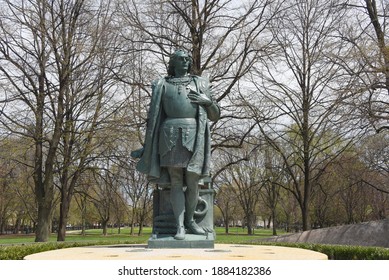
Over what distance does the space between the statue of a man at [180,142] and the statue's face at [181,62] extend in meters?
0.20

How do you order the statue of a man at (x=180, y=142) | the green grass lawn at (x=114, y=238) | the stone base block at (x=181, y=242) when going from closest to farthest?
the stone base block at (x=181, y=242) → the statue of a man at (x=180, y=142) → the green grass lawn at (x=114, y=238)

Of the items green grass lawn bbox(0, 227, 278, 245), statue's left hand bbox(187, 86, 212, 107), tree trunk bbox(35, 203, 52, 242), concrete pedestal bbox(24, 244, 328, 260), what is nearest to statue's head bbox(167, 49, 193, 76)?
statue's left hand bbox(187, 86, 212, 107)

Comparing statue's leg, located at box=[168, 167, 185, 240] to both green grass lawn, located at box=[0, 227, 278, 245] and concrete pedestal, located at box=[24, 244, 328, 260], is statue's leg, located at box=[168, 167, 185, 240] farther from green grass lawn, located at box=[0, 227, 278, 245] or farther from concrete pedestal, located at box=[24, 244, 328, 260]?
green grass lawn, located at box=[0, 227, 278, 245]

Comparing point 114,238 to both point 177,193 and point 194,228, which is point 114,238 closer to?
point 194,228

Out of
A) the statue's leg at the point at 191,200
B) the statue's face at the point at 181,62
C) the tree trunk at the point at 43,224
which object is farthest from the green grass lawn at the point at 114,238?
the statue's face at the point at 181,62

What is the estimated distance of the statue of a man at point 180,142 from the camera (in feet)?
25.1

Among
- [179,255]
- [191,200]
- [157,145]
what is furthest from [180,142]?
[179,255]

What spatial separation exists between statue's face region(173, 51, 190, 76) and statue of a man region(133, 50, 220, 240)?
20 cm

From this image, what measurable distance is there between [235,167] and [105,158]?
70.8 feet

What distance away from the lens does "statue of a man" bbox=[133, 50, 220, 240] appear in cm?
765

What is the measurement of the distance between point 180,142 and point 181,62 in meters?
1.56

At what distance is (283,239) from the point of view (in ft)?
54.9

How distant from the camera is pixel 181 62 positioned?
26.8 ft

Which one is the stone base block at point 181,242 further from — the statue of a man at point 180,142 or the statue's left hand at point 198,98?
the statue's left hand at point 198,98
